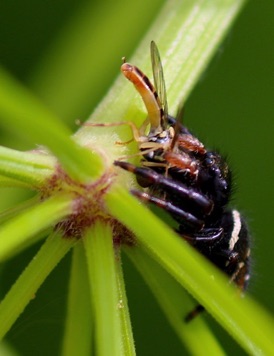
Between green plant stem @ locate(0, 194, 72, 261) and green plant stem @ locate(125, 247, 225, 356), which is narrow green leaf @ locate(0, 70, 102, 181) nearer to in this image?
green plant stem @ locate(0, 194, 72, 261)

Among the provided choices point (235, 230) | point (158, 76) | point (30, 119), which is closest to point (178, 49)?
point (158, 76)

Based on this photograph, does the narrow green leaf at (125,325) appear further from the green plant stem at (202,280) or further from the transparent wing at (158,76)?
the transparent wing at (158,76)

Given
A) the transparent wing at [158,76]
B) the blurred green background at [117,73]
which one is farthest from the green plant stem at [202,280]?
the blurred green background at [117,73]

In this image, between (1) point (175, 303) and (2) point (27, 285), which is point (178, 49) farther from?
(2) point (27, 285)

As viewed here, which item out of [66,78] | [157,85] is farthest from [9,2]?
[157,85]

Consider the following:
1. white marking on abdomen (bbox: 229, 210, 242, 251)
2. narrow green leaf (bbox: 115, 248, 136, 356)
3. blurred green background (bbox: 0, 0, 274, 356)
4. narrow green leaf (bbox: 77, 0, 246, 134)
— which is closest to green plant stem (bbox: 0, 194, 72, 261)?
narrow green leaf (bbox: 115, 248, 136, 356)
